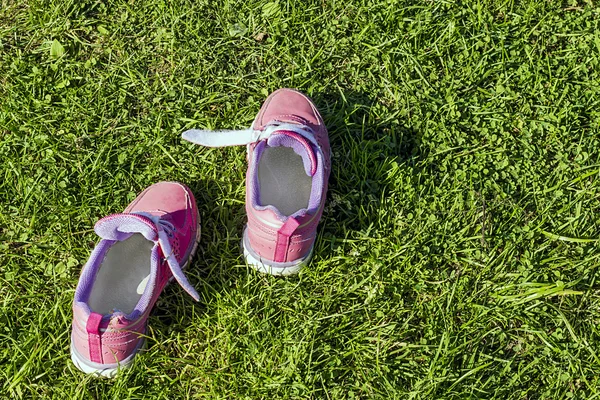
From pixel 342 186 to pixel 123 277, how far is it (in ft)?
4.11

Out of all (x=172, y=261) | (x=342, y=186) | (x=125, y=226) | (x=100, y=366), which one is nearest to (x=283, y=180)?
(x=342, y=186)

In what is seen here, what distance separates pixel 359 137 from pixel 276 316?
1120 mm

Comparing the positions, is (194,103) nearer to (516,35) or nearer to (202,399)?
(202,399)

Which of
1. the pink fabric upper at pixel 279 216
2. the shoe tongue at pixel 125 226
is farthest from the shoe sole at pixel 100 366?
the pink fabric upper at pixel 279 216

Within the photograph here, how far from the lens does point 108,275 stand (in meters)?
3.23

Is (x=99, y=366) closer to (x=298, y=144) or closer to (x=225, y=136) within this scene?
(x=225, y=136)

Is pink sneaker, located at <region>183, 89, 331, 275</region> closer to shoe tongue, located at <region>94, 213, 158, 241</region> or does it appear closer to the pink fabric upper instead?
the pink fabric upper

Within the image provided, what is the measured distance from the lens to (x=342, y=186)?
3.64 m

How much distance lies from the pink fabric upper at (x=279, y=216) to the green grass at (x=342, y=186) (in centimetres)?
19

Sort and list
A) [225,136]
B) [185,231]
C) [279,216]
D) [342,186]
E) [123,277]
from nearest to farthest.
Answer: [279,216] < [123,277] < [185,231] < [225,136] < [342,186]

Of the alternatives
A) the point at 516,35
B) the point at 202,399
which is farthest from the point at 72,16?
the point at 516,35

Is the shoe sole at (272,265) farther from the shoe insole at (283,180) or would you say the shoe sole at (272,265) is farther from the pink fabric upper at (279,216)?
the shoe insole at (283,180)

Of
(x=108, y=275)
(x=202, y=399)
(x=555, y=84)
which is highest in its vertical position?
(x=555, y=84)

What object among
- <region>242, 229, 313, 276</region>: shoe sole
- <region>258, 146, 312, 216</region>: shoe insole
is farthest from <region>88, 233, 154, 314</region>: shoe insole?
<region>258, 146, 312, 216</region>: shoe insole
